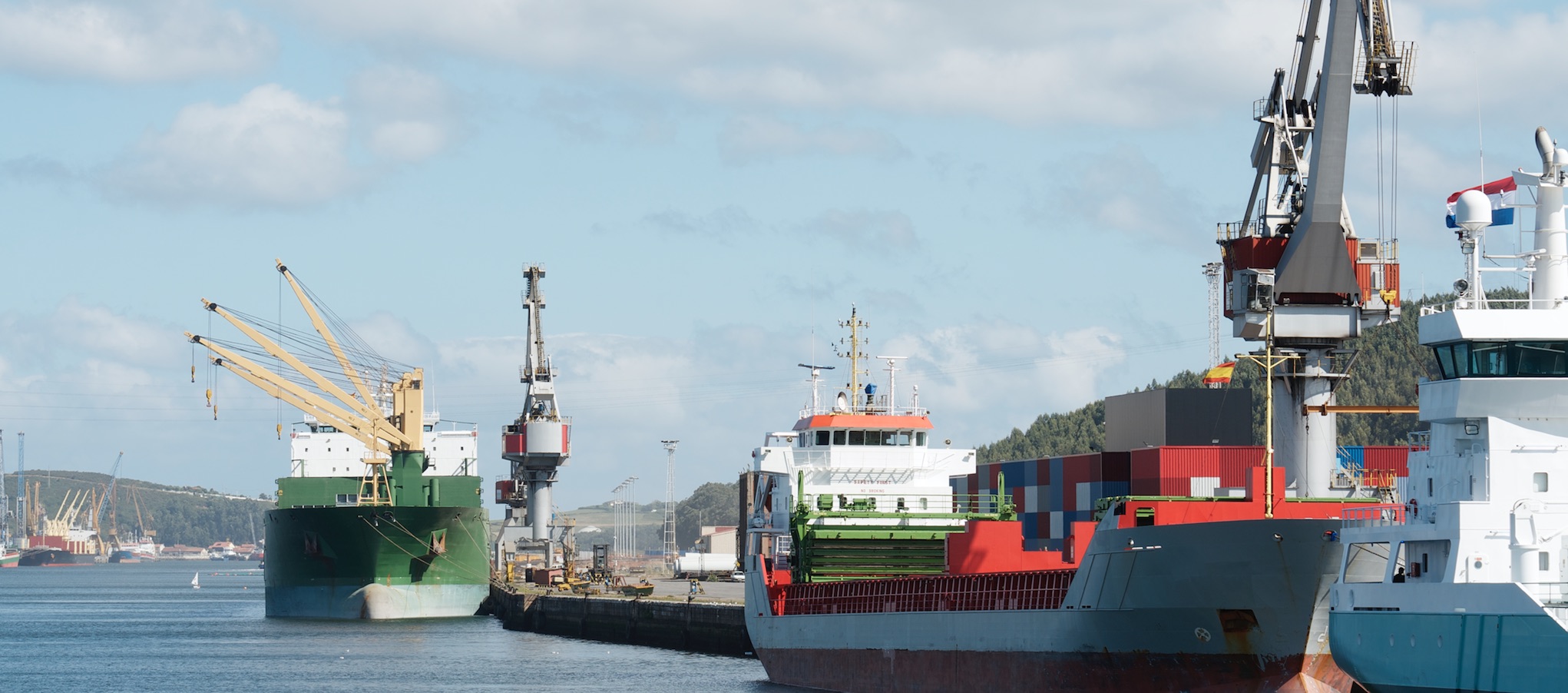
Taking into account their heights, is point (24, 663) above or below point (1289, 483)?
below

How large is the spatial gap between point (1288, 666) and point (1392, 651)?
4.16 meters

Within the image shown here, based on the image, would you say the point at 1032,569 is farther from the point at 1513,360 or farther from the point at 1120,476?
the point at 1120,476

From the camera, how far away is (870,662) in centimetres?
4128

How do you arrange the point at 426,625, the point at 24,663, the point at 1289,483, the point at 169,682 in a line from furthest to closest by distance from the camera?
the point at 426,625 → the point at 24,663 → the point at 169,682 → the point at 1289,483

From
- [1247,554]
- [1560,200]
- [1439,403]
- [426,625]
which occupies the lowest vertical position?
[426,625]

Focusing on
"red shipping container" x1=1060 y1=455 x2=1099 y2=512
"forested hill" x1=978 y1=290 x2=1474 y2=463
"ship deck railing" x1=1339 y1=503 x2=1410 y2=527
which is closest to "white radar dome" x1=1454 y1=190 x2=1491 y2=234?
"ship deck railing" x1=1339 y1=503 x2=1410 y2=527

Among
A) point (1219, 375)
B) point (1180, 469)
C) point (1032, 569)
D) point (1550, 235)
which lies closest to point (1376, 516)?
point (1550, 235)

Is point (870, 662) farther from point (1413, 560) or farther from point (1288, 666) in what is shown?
point (1413, 560)

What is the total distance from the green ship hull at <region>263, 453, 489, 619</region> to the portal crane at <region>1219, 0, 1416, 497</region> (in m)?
42.5

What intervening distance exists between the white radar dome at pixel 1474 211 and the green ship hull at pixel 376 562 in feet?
180

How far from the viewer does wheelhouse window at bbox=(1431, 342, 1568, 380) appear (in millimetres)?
26703

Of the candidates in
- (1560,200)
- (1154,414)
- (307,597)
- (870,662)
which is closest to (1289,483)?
(870,662)

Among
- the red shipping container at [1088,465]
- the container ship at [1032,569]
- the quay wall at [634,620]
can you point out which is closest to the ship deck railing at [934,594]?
the container ship at [1032,569]

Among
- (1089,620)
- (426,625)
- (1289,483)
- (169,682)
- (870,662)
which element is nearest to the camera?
(1089,620)
